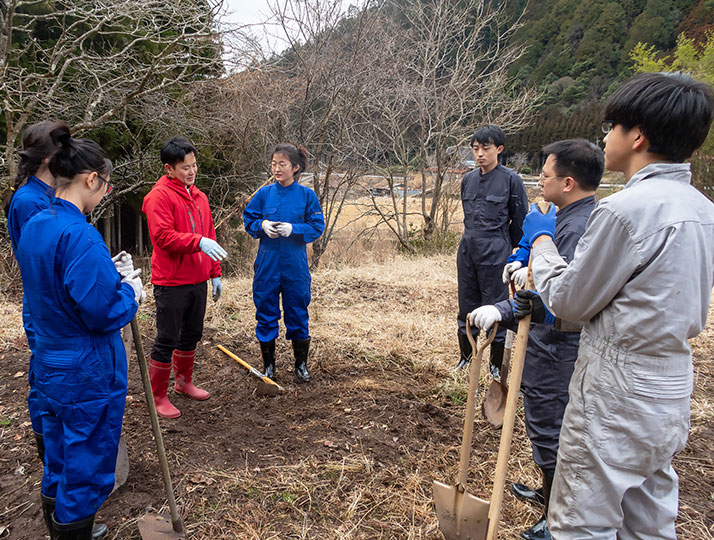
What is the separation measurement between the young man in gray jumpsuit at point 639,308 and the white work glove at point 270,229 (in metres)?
2.29

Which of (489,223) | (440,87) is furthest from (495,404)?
(440,87)

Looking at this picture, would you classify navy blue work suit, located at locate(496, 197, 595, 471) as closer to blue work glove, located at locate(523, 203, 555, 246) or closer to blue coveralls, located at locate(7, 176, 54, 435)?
blue work glove, located at locate(523, 203, 555, 246)

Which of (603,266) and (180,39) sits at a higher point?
(180,39)

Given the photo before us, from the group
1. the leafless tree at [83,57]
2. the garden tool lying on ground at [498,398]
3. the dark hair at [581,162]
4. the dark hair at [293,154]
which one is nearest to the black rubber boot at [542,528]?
the garden tool lying on ground at [498,398]

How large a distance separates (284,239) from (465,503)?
7.41 ft

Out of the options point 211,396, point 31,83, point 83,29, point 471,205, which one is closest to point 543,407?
point 471,205

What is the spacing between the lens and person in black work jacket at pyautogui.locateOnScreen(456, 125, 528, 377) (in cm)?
378

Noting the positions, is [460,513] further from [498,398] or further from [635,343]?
A: [498,398]

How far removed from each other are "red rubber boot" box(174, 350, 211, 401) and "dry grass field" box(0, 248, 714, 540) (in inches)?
2.8

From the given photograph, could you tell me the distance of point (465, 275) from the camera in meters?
3.95

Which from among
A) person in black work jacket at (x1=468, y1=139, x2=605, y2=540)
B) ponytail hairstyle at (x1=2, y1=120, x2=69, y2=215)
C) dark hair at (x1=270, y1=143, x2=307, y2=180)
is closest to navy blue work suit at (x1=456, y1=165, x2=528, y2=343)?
dark hair at (x1=270, y1=143, x2=307, y2=180)

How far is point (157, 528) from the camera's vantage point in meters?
2.17

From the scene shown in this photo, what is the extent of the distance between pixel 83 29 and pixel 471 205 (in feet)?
22.7

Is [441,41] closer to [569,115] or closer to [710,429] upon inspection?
[710,429]
